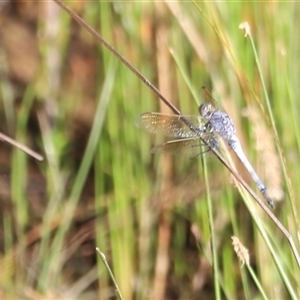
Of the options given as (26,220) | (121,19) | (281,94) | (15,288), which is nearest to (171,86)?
(121,19)

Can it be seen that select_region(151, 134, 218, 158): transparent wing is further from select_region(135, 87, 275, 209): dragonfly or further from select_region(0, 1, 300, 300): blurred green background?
select_region(0, 1, 300, 300): blurred green background

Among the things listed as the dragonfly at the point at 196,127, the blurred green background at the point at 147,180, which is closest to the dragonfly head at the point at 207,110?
the dragonfly at the point at 196,127

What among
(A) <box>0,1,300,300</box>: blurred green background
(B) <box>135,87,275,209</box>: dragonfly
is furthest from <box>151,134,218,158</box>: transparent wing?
(A) <box>0,1,300,300</box>: blurred green background

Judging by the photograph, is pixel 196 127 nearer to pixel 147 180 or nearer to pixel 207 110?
pixel 207 110

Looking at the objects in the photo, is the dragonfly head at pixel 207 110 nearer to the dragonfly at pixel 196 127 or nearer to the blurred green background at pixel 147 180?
the dragonfly at pixel 196 127

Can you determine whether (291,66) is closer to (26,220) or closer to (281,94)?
(281,94)

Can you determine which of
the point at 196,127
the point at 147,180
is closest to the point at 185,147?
the point at 196,127
